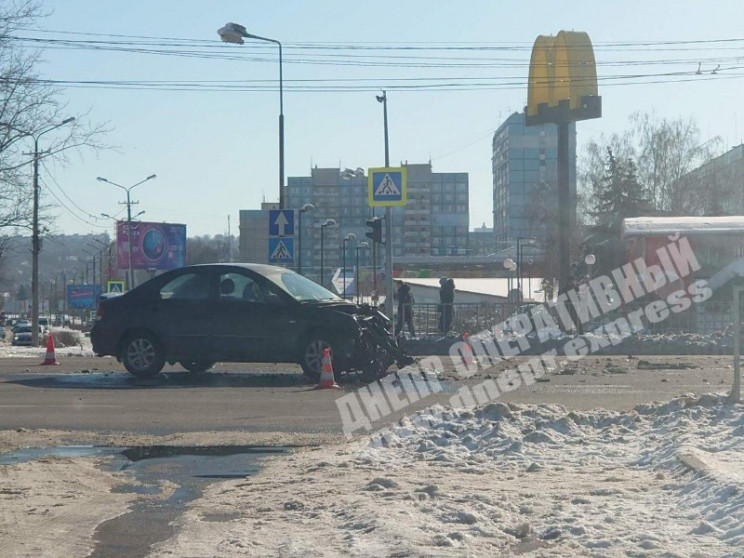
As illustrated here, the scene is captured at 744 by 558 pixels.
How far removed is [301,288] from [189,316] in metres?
1.75

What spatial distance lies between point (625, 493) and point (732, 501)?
3.06 feet

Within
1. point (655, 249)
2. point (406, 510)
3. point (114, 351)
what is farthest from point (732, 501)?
point (655, 249)

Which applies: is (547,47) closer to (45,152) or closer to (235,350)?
(45,152)

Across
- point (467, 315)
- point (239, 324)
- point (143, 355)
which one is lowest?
point (143, 355)

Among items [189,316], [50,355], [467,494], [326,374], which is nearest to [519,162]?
[50,355]

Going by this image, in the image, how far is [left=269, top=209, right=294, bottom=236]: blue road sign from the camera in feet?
83.5

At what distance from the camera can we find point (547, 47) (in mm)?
34406

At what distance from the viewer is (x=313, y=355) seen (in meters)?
14.7

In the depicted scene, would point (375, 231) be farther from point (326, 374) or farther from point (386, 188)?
point (326, 374)

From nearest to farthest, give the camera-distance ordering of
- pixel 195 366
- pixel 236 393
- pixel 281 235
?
pixel 236 393 < pixel 195 366 < pixel 281 235

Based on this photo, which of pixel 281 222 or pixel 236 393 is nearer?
pixel 236 393

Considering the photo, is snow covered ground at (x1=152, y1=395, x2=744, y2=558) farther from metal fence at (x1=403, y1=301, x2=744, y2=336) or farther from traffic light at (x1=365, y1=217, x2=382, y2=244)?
metal fence at (x1=403, y1=301, x2=744, y2=336)

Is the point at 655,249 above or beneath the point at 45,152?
beneath

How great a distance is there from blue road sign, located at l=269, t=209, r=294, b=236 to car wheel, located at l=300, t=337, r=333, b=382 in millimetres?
10874
